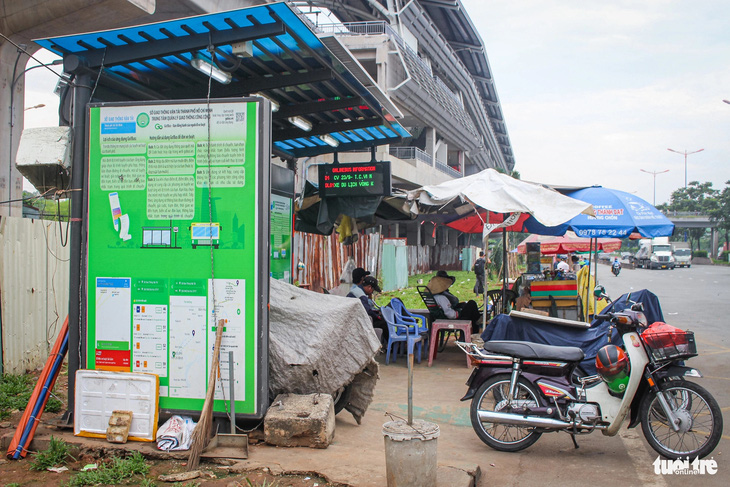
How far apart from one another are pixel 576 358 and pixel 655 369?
0.64m

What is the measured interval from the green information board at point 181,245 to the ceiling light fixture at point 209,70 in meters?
0.73

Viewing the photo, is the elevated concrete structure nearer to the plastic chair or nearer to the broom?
the plastic chair

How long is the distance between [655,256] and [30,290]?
52.5 m

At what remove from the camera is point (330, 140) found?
8984mm

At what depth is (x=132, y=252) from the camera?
5070 mm

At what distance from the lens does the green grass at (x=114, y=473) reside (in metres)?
4.10

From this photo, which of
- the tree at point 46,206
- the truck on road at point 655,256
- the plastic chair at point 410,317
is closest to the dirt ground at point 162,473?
the tree at point 46,206

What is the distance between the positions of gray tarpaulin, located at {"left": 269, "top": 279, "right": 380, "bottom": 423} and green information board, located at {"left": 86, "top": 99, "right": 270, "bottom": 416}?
0.37 metres

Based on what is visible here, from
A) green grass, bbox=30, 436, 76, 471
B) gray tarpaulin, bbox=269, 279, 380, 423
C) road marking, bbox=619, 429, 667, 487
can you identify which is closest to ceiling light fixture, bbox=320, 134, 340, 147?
gray tarpaulin, bbox=269, 279, 380, 423

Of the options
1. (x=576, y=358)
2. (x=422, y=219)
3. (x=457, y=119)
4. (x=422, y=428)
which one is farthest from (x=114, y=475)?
(x=457, y=119)

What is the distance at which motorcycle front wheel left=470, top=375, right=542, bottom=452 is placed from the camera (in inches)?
204

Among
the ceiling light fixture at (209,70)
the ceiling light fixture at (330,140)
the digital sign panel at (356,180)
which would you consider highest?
the ceiling light fixture at (209,70)

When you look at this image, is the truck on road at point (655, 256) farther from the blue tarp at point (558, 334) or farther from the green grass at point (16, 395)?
the green grass at point (16, 395)

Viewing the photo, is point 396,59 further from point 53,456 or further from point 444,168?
point 53,456
